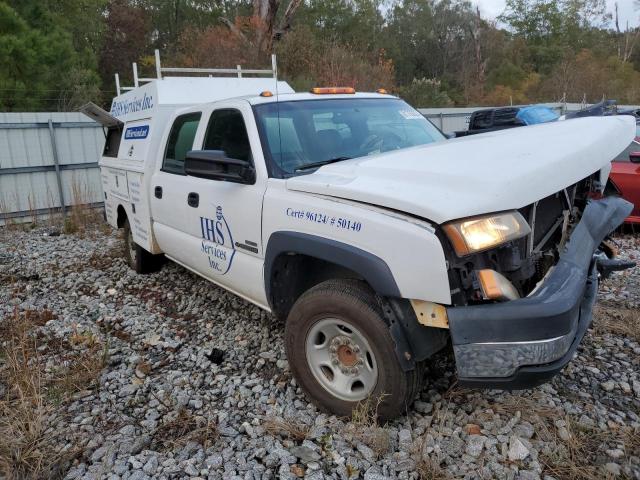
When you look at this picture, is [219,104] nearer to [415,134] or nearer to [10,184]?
[415,134]

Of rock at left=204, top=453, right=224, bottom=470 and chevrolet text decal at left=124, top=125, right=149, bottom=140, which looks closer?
rock at left=204, top=453, right=224, bottom=470

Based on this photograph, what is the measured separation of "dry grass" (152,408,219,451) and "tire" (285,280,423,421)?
1.96ft

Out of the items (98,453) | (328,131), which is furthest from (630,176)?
(98,453)

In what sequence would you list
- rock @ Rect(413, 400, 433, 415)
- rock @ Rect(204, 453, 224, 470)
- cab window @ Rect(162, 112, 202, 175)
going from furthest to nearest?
cab window @ Rect(162, 112, 202, 175), rock @ Rect(413, 400, 433, 415), rock @ Rect(204, 453, 224, 470)

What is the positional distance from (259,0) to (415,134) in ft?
52.7

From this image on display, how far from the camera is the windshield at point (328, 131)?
11.8 feet

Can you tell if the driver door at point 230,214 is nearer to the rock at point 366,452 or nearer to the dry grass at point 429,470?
the rock at point 366,452

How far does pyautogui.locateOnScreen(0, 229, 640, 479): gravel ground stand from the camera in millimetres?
2703

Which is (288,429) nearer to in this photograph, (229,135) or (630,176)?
(229,135)

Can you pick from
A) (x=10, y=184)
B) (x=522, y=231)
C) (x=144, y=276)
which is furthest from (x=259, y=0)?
(x=522, y=231)

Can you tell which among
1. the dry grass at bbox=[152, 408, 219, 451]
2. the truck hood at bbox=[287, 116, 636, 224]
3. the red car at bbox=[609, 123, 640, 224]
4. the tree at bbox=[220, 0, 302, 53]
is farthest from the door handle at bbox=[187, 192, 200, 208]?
the tree at bbox=[220, 0, 302, 53]

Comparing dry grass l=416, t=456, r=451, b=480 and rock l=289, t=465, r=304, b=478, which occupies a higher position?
dry grass l=416, t=456, r=451, b=480

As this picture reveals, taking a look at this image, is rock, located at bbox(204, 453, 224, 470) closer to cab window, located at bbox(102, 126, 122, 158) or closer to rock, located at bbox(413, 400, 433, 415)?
rock, located at bbox(413, 400, 433, 415)

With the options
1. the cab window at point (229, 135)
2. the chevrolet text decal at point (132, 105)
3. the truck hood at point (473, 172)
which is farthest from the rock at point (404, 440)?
the chevrolet text decal at point (132, 105)
